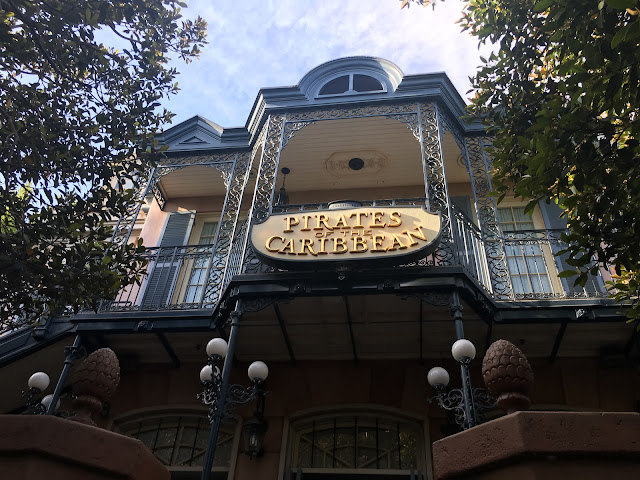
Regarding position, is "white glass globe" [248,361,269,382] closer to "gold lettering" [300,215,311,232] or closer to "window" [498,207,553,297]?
"gold lettering" [300,215,311,232]

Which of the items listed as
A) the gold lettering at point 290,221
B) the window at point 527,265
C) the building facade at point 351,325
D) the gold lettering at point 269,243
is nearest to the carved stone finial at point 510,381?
the building facade at point 351,325

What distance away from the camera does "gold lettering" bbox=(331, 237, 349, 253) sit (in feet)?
24.8

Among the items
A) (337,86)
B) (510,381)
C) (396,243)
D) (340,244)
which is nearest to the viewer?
(510,381)

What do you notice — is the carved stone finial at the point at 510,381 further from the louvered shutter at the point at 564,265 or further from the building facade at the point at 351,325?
the louvered shutter at the point at 564,265

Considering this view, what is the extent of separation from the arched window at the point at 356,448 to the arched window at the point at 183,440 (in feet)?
3.47

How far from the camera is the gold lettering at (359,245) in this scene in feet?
24.6

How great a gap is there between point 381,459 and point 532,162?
17.1 ft

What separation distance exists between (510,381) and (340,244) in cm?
429

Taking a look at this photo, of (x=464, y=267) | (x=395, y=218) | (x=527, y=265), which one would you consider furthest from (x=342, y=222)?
(x=527, y=265)

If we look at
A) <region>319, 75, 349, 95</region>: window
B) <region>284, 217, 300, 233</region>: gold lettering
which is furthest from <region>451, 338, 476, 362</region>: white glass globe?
<region>319, 75, 349, 95</region>: window

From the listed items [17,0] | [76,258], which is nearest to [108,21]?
[17,0]

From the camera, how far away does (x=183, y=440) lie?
8445mm

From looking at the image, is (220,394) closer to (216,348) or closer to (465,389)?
(216,348)

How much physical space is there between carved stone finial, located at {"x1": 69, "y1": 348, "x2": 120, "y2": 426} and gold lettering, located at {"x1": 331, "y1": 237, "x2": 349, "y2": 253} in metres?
4.15
